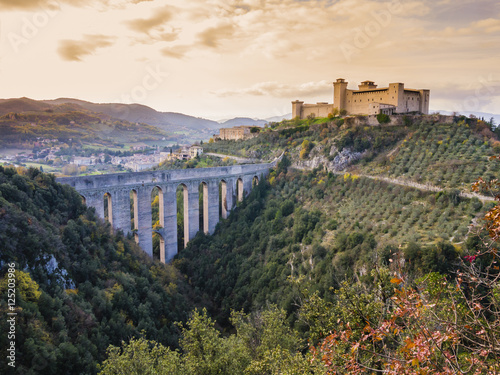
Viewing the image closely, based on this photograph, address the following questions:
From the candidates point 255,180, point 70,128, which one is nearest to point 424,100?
point 255,180

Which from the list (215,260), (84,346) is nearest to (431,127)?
(215,260)

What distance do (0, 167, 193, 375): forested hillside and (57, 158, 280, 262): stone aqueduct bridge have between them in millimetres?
2442

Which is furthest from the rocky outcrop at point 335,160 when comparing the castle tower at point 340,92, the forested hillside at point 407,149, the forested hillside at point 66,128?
the forested hillside at point 66,128

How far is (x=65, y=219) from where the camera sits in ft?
59.8

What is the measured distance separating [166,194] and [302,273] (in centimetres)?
1195

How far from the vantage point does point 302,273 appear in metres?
22.4

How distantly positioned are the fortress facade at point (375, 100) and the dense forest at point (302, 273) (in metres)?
5.45

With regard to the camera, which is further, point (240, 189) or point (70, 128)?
point (70, 128)

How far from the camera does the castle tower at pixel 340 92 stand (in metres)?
43.2

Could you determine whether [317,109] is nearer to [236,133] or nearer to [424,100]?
[424,100]

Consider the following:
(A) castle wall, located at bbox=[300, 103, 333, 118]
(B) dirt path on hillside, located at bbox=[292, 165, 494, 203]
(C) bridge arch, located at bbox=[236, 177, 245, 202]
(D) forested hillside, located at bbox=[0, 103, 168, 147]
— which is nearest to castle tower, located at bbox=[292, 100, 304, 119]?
(A) castle wall, located at bbox=[300, 103, 333, 118]

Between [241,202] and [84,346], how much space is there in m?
23.4

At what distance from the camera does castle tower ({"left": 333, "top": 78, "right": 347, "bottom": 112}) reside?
43.2 metres

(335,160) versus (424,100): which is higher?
(424,100)
